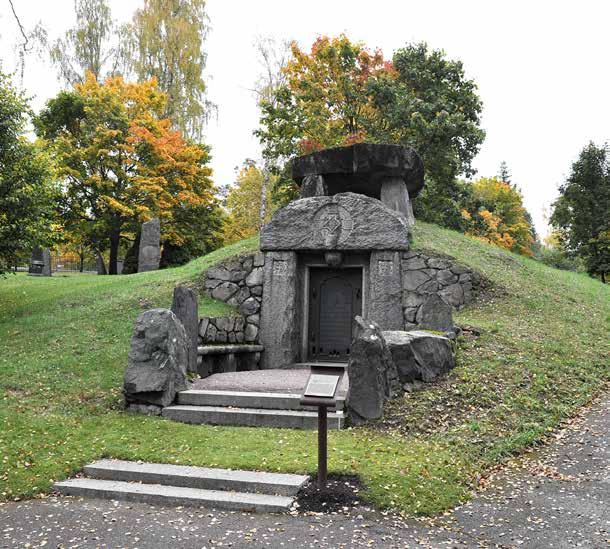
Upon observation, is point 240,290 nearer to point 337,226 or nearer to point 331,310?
point 331,310

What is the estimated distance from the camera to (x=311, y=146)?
2441cm

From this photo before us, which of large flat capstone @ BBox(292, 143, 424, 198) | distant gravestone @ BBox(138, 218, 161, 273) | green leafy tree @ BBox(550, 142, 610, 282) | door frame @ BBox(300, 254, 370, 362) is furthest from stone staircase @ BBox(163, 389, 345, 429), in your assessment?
green leafy tree @ BBox(550, 142, 610, 282)

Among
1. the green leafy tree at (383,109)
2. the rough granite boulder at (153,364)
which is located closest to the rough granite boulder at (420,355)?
the rough granite boulder at (153,364)

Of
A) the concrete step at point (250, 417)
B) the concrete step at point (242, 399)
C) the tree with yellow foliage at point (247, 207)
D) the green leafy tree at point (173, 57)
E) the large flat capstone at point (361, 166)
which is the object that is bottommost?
the concrete step at point (250, 417)

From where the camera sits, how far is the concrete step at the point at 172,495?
543 cm

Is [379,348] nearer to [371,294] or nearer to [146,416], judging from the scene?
[146,416]

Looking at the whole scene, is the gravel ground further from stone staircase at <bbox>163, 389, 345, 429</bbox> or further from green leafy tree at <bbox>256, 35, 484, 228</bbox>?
green leafy tree at <bbox>256, 35, 484, 228</bbox>

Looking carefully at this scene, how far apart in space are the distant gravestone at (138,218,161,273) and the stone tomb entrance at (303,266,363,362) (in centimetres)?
1037

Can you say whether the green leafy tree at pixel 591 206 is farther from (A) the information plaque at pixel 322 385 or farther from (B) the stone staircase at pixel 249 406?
(A) the information plaque at pixel 322 385

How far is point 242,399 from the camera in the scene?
8438mm

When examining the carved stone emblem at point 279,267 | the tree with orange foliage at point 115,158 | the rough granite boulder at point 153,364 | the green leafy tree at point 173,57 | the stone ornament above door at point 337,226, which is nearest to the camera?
the rough granite boulder at point 153,364

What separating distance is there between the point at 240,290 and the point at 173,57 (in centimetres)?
2114

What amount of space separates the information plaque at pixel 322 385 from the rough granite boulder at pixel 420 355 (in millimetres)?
2733

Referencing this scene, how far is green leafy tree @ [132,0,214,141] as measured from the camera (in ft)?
97.3
